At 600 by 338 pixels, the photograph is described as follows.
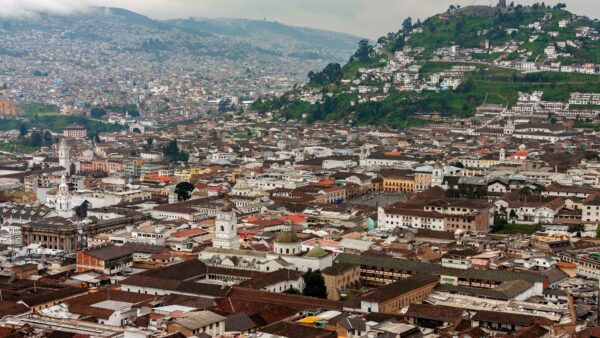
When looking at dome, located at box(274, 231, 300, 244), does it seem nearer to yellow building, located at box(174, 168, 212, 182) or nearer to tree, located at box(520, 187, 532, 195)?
tree, located at box(520, 187, 532, 195)

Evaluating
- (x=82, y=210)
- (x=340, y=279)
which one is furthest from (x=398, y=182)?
(x=340, y=279)

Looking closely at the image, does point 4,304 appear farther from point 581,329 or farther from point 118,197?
point 118,197

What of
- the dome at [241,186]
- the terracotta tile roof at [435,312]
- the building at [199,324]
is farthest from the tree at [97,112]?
the terracotta tile roof at [435,312]

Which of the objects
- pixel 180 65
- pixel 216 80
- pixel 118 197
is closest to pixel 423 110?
pixel 118 197

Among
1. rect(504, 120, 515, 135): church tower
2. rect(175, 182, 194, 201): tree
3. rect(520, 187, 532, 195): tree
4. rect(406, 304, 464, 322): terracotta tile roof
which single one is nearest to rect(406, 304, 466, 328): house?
rect(406, 304, 464, 322): terracotta tile roof

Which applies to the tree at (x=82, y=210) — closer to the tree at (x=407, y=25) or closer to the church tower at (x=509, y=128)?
the church tower at (x=509, y=128)
